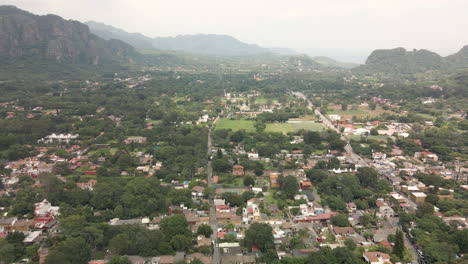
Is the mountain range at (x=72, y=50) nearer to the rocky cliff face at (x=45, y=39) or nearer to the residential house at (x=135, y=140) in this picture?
the rocky cliff face at (x=45, y=39)

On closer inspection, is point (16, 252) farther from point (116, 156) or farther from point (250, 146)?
point (250, 146)

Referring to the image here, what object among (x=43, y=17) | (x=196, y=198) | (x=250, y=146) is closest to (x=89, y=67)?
(x=43, y=17)

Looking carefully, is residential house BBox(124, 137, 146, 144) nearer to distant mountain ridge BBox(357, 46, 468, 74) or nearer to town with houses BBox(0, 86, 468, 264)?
town with houses BBox(0, 86, 468, 264)

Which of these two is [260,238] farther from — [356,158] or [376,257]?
[356,158]

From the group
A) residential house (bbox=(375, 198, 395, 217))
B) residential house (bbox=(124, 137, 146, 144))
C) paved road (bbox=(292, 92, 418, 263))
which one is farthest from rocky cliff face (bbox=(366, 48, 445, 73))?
residential house (bbox=(124, 137, 146, 144))

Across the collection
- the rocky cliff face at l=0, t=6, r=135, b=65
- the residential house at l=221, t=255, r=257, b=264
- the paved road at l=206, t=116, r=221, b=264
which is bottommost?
the paved road at l=206, t=116, r=221, b=264

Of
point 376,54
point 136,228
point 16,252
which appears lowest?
point 16,252
